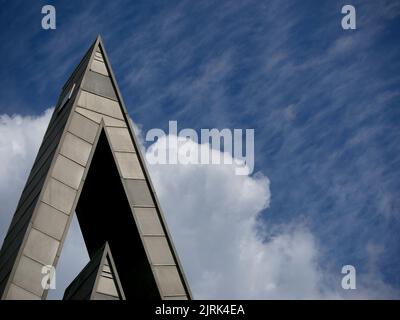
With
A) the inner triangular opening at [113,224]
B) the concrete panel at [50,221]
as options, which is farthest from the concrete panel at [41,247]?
the inner triangular opening at [113,224]

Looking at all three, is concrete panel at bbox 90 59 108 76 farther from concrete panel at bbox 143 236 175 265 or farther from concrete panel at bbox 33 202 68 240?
concrete panel at bbox 143 236 175 265

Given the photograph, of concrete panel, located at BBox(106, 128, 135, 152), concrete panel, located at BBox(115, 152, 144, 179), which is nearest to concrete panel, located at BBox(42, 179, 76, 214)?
concrete panel, located at BBox(115, 152, 144, 179)

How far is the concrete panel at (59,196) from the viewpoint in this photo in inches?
1028

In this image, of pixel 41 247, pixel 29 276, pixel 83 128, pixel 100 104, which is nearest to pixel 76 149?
pixel 83 128

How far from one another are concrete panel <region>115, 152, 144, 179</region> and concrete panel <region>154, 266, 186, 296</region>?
4427 mm

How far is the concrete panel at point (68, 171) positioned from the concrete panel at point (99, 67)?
5625mm

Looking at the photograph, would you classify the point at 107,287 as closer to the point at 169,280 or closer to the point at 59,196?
the point at 169,280

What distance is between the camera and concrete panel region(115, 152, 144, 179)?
28172mm

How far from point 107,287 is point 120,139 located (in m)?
7.37

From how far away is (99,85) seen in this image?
3061cm

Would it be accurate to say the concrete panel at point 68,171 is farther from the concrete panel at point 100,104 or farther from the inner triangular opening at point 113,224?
the concrete panel at point 100,104
